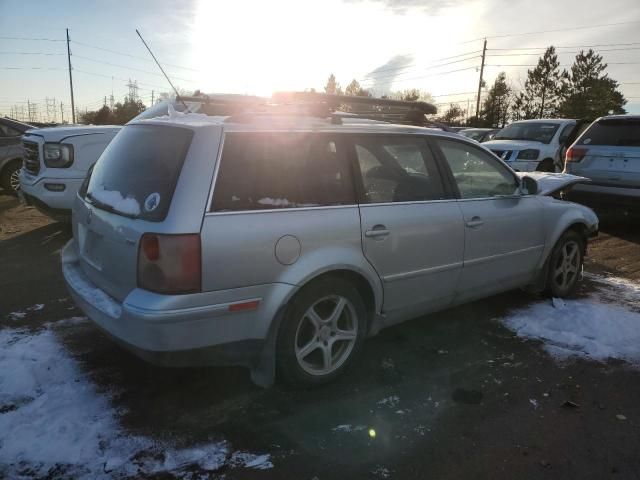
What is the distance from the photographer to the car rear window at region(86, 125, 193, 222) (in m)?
2.66

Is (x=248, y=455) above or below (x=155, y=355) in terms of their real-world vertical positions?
below

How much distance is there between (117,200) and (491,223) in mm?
2748

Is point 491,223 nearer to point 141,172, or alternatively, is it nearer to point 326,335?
point 326,335

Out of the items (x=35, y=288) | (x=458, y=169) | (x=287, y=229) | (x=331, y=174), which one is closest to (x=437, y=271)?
(x=458, y=169)

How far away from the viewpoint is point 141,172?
2924 mm

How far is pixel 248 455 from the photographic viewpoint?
2.55m

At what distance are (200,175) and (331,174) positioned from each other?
0.88 metres

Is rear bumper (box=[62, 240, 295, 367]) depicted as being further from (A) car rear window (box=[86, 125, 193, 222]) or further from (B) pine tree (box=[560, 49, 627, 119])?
(B) pine tree (box=[560, 49, 627, 119])

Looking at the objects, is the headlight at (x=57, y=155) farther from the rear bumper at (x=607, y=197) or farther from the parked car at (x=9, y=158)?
the rear bumper at (x=607, y=197)

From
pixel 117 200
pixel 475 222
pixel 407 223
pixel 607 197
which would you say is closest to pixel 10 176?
pixel 117 200

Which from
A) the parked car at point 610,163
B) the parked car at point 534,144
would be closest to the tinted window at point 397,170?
the parked car at point 610,163

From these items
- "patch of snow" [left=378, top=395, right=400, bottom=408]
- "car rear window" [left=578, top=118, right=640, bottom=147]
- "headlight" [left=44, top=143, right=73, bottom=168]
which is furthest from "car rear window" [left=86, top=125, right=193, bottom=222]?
"car rear window" [left=578, top=118, right=640, bottom=147]

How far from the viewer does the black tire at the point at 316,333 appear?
2912 millimetres

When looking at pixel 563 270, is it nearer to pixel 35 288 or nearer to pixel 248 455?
pixel 248 455
